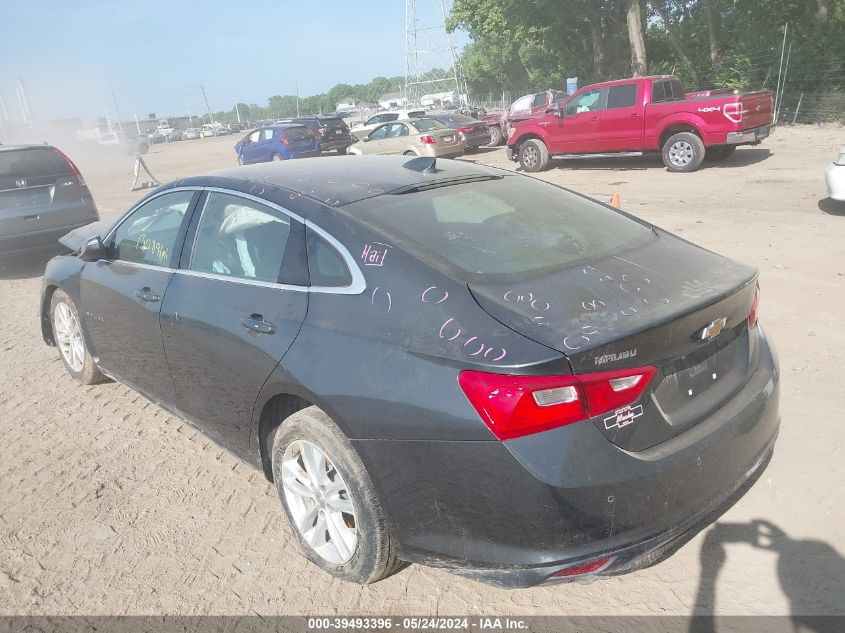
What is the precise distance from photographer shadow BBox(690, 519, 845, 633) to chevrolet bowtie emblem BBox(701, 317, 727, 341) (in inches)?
39.3

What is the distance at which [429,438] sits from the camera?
2127 mm

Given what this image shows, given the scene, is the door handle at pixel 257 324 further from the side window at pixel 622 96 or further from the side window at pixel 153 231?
the side window at pixel 622 96

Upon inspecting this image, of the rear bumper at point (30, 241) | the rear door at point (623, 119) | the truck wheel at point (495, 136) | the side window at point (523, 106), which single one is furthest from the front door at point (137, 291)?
the side window at point (523, 106)

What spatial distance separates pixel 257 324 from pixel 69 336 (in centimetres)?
285

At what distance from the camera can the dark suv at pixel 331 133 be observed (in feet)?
80.0

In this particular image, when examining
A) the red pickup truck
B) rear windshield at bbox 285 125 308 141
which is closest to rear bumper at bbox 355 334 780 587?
the red pickup truck

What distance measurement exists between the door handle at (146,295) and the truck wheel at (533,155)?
42.1 feet

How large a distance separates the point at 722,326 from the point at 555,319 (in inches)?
28.9

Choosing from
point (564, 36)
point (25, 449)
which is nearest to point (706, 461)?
point (25, 449)

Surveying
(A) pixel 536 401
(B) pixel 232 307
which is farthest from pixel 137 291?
(A) pixel 536 401

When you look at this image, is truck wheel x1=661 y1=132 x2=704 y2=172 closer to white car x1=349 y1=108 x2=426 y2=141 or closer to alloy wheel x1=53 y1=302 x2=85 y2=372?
alloy wheel x1=53 y1=302 x2=85 y2=372

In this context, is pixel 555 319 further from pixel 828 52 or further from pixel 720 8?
pixel 720 8

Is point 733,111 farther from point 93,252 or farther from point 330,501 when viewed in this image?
point 330,501

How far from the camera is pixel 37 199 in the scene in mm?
8391
